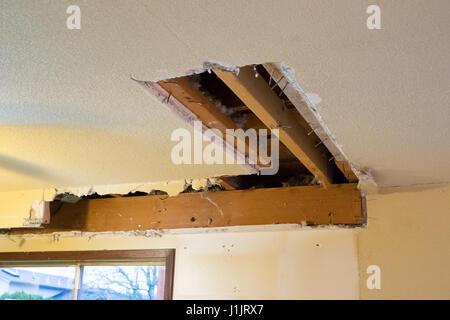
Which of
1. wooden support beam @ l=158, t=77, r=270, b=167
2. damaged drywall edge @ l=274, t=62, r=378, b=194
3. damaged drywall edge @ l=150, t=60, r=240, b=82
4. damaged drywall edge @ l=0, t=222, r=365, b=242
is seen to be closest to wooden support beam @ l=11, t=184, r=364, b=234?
damaged drywall edge @ l=0, t=222, r=365, b=242

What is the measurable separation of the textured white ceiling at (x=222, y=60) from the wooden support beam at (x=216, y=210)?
41 centimetres

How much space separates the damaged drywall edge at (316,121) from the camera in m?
1.37

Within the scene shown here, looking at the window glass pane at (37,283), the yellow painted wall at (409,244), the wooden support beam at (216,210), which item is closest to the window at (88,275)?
the window glass pane at (37,283)

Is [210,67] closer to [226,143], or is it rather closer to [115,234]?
[226,143]

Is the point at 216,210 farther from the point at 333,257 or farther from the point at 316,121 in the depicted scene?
the point at 316,121

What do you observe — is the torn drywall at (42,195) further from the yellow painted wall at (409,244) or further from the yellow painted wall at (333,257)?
the yellow painted wall at (409,244)

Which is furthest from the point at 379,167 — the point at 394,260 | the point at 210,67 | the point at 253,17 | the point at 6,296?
the point at 6,296

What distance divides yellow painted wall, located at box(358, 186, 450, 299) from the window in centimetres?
108

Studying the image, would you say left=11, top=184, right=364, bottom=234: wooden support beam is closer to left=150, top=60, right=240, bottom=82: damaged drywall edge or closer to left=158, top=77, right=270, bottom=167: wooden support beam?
left=158, top=77, right=270, bottom=167: wooden support beam

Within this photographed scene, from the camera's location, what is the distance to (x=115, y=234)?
9.56 feet

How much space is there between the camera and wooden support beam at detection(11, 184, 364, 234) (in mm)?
2402

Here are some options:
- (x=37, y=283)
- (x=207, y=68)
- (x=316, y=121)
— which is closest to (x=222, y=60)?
(x=207, y=68)

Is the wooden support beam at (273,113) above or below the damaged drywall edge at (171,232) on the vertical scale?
above

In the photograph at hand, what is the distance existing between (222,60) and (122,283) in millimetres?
1925
